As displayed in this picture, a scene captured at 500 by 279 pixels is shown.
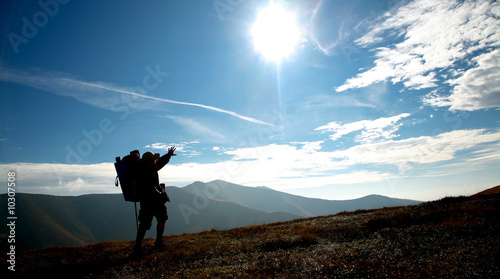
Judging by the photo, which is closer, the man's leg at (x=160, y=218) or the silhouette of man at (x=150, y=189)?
the silhouette of man at (x=150, y=189)

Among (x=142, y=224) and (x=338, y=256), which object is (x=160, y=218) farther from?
(x=338, y=256)

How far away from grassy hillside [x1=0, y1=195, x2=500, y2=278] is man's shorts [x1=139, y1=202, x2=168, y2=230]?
131 centimetres

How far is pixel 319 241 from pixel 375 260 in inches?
173

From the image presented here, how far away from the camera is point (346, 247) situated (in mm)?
9750

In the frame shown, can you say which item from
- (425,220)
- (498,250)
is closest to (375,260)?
(498,250)

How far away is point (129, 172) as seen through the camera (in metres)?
11.3

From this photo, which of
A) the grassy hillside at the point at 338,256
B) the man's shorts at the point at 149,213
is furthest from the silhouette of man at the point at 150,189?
the grassy hillside at the point at 338,256

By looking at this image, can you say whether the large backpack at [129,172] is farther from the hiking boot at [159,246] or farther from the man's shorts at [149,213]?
the hiking boot at [159,246]

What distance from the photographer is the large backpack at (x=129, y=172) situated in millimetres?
11323

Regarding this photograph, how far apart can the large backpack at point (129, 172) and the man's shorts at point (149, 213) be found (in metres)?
0.61

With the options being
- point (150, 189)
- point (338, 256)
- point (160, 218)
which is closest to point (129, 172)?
point (150, 189)

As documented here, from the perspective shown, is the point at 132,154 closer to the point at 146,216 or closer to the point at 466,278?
the point at 146,216

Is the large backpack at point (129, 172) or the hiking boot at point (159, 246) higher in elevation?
the large backpack at point (129, 172)

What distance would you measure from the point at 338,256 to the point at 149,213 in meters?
8.51
